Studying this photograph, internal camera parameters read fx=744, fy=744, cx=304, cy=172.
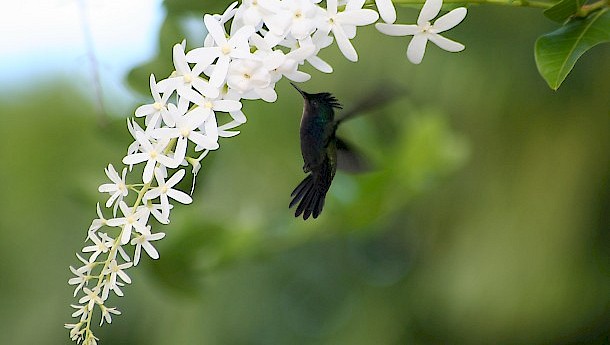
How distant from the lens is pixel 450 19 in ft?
1.38

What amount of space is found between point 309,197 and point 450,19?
139 millimetres

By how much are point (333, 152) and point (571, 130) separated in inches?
68.5

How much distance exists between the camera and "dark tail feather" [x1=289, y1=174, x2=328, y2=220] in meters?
0.46

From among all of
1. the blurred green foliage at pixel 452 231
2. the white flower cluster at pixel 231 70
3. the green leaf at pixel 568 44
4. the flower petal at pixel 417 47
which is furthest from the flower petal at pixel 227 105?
the blurred green foliage at pixel 452 231

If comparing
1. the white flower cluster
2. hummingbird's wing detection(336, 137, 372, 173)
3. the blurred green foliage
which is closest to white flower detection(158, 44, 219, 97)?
the white flower cluster

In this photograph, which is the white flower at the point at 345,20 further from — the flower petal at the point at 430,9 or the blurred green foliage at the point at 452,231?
the blurred green foliage at the point at 452,231

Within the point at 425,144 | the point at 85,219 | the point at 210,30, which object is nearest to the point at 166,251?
the point at 425,144

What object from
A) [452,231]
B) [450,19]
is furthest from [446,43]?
[452,231]

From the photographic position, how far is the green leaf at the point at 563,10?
49cm

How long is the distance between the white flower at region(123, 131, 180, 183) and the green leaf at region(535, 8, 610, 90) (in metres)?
0.25

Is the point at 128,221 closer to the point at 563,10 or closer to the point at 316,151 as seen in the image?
the point at 316,151

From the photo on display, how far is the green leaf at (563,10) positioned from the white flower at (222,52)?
0.21 meters

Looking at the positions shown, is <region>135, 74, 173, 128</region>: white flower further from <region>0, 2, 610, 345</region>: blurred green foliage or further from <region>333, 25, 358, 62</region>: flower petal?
<region>0, 2, 610, 345</region>: blurred green foliage

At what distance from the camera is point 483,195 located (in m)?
2.22
